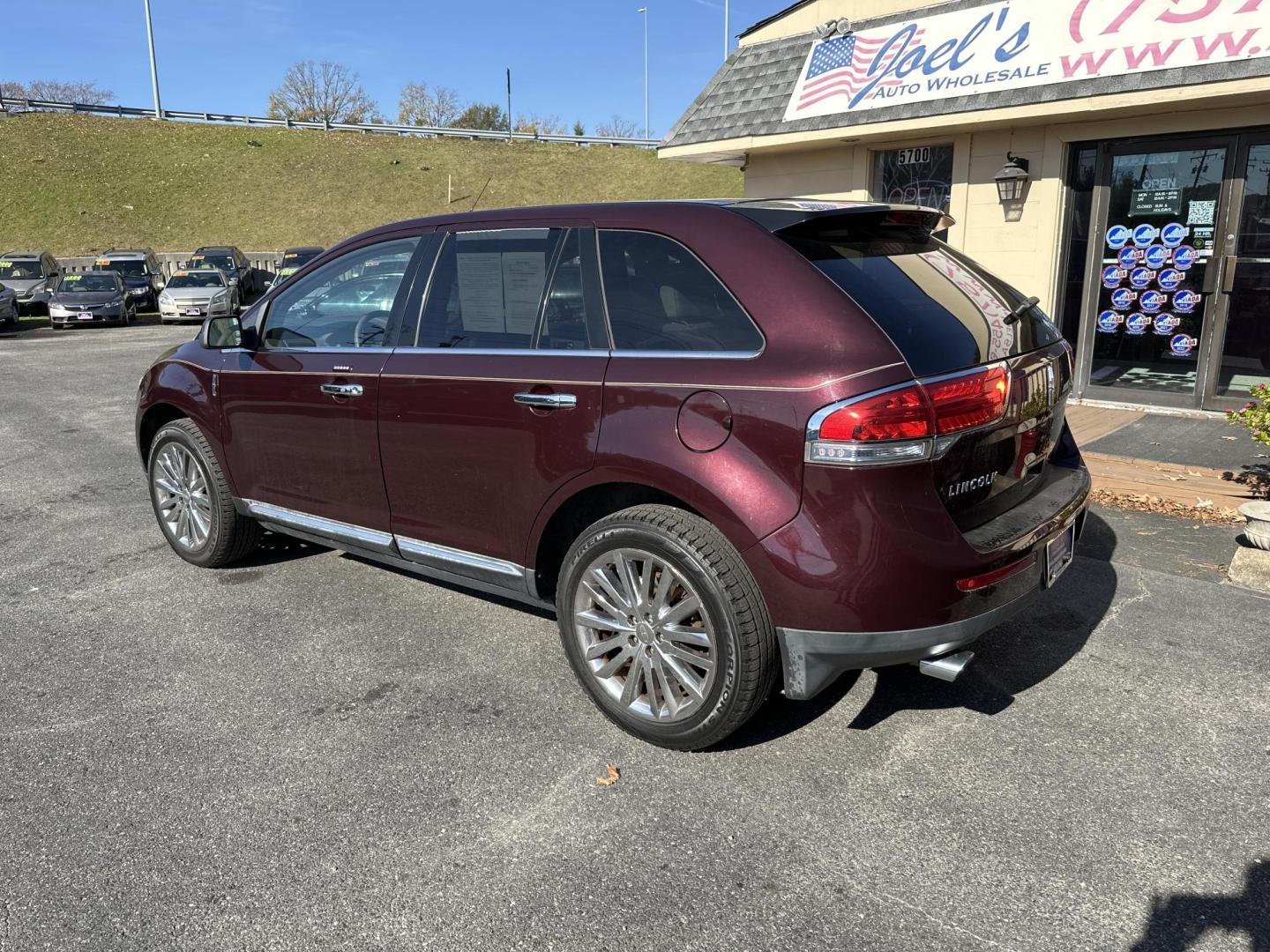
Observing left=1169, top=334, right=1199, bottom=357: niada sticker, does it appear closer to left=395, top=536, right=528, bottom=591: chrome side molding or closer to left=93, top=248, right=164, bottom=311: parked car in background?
left=395, top=536, right=528, bottom=591: chrome side molding

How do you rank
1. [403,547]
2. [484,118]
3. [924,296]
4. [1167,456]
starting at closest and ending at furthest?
1. [924,296]
2. [403,547]
3. [1167,456]
4. [484,118]

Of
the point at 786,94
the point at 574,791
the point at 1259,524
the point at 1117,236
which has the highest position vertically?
the point at 786,94

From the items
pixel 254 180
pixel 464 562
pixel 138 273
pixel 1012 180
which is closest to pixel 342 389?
pixel 464 562

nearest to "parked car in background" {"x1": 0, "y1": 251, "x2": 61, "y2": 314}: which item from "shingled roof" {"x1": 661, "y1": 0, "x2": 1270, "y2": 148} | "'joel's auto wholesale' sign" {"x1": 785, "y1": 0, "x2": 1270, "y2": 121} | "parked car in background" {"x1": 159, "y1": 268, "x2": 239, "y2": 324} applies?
"parked car in background" {"x1": 159, "y1": 268, "x2": 239, "y2": 324}

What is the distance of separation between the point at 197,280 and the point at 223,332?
857 inches

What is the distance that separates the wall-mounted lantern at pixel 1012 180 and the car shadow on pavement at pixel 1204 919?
8058mm

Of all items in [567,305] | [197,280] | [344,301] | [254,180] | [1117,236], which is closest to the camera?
[567,305]

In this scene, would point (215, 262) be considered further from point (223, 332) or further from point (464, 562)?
point (464, 562)

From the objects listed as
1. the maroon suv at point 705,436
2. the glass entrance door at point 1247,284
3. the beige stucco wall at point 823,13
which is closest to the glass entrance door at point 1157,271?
the glass entrance door at point 1247,284

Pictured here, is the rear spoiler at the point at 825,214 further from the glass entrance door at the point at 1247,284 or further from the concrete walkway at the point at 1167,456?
the glass entrance door at the point at 1247,284

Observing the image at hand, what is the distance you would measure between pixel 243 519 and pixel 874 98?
7726 mm

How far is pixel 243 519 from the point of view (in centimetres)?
505

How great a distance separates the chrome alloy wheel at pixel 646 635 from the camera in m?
3.12

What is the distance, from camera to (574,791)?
3.05m
